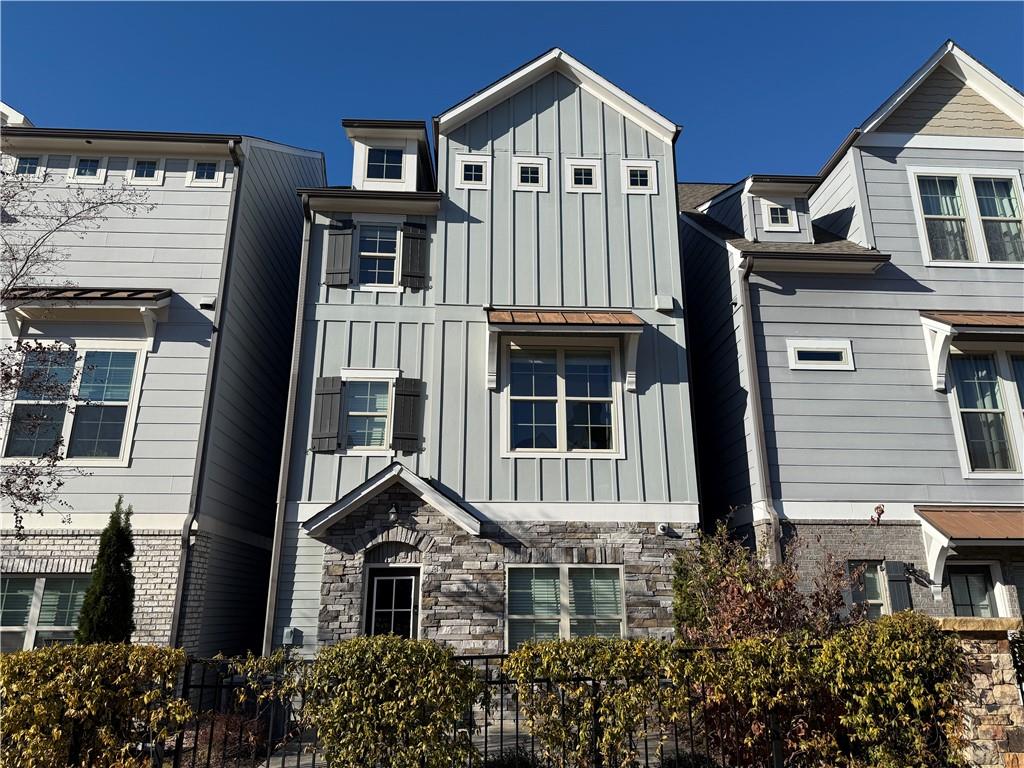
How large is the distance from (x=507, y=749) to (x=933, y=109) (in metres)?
13.4

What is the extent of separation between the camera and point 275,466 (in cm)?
1370

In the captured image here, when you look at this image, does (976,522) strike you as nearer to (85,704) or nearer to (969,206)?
(969,206)

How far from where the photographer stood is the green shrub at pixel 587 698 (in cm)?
597

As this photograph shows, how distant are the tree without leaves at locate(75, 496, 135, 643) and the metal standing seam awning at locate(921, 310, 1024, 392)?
40.8 ft

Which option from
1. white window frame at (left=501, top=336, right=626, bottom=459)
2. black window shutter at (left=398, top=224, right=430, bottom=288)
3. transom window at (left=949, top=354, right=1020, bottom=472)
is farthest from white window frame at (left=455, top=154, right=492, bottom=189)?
transom window at (left=949, top=354, right=1020, bottom=472)

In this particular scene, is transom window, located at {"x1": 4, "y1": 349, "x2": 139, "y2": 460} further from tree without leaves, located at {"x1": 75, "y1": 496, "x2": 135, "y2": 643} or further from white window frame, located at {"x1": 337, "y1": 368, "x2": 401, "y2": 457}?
white window frame, located at {"x1": 337, "y1": 368, "x2": 401, "y2": 457}

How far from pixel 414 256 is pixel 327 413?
3039mm

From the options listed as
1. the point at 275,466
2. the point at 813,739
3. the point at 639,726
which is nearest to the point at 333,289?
the point at 275,466

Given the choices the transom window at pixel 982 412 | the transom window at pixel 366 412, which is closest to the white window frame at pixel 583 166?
the transom window at pixel 366 412

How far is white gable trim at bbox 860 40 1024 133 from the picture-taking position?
494 inches

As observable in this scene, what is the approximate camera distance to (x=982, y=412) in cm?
1125

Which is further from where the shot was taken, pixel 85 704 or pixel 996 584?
pixel 996 584

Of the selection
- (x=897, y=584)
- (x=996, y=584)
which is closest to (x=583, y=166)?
(x=897, y=584)

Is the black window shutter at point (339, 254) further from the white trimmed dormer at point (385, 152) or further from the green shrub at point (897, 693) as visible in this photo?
the green shrub at point (897, 693)
